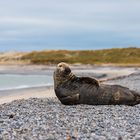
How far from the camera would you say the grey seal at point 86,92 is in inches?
580

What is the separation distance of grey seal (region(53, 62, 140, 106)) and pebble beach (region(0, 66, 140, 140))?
0.49 m

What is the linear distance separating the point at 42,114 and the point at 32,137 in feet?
10.3

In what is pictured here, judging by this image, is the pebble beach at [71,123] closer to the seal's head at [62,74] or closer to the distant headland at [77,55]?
the seal's head at [62,74]

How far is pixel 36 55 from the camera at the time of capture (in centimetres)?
13362

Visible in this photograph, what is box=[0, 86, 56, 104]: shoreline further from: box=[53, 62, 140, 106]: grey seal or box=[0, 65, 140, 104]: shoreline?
box=[53, 62, 140, 106]: grey seal

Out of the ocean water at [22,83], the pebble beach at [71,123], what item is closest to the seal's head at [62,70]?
the pebble beach at [71,123]

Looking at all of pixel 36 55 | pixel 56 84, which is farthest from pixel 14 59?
pixel 56 84

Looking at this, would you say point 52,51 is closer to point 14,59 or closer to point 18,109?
point 14,59

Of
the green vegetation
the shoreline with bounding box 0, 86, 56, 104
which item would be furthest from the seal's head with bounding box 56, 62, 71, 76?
the green vegetation

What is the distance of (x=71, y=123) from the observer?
10.8 metres

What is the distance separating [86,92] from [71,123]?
13.2ft

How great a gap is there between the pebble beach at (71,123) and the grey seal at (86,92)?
488mm

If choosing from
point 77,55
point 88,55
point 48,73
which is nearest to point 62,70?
point 48,73

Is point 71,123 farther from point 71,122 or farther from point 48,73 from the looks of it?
point 48,73
